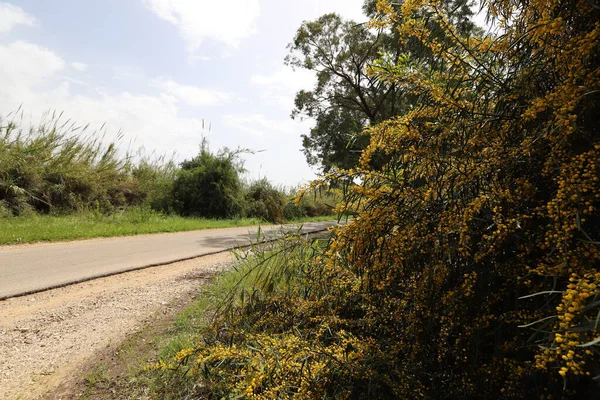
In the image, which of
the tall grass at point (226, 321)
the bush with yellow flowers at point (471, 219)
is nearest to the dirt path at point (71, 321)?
the tall grass at point (226, 321)

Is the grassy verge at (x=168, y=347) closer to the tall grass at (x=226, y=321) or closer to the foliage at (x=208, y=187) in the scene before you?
the tall grass at (x=226, y=321)

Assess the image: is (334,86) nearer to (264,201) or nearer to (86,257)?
(264,201)

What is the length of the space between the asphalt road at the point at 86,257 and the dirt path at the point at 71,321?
39 centimetres

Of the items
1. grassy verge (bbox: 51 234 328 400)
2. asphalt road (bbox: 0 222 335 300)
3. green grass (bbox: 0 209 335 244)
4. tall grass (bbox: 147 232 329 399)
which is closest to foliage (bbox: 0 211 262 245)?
green grass (bbox: 0 209 335 244)

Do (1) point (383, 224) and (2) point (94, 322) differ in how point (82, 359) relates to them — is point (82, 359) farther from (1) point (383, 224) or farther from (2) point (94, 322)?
(1) point (383, 224)

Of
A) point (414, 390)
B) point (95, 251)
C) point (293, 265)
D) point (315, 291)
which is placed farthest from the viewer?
point (95, 251)

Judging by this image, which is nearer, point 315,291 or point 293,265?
point 315,291

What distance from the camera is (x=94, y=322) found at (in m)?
4.00

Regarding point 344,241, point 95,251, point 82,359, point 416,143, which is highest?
point 416,143

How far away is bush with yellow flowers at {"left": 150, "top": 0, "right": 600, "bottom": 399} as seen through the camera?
1454 millimetres

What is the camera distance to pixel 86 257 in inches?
272

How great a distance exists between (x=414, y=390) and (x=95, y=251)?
7.56 meters

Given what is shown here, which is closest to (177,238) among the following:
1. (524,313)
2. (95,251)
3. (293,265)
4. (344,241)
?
(95,251)

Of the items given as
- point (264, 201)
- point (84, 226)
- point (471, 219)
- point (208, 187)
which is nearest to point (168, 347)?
point (471, 219)
